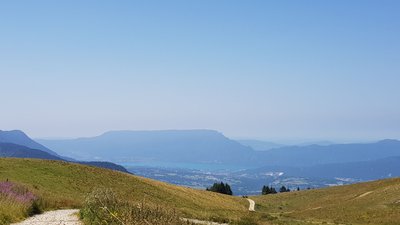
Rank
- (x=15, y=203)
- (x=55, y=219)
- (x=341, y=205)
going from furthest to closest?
1. (x=341, y=205)
2. (x=55, y=219)
3. (x=15, y=203)

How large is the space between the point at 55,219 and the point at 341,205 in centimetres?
4640

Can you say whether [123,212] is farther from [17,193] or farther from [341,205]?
[341,205]

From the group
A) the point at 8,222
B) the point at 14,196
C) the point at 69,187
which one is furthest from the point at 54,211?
the point at 69,187

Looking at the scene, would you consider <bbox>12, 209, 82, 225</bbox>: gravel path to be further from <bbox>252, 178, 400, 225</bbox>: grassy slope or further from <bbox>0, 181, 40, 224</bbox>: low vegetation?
<bbox>252, 178, 400, 225</bbox>: grassy slope

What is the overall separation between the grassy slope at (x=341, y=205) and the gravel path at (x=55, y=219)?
17819mm

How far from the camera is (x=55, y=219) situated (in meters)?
21.2

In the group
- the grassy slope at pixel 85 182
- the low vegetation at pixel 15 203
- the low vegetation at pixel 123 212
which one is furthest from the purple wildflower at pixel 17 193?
the grassy slope at pixel 85 182

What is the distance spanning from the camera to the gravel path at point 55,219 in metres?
19.6

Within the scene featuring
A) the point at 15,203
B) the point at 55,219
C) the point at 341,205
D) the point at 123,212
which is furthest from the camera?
the point at 341,205

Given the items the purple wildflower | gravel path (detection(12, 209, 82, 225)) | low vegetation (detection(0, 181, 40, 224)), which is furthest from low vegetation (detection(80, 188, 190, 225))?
the purple wildflower

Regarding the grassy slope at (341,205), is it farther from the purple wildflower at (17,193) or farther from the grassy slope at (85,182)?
the purple wildflower at (17,193)

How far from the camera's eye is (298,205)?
71938 mm

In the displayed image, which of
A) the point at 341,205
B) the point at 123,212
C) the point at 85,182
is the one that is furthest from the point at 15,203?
the point at 341,205

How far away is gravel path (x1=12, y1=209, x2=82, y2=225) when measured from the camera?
19.6m
